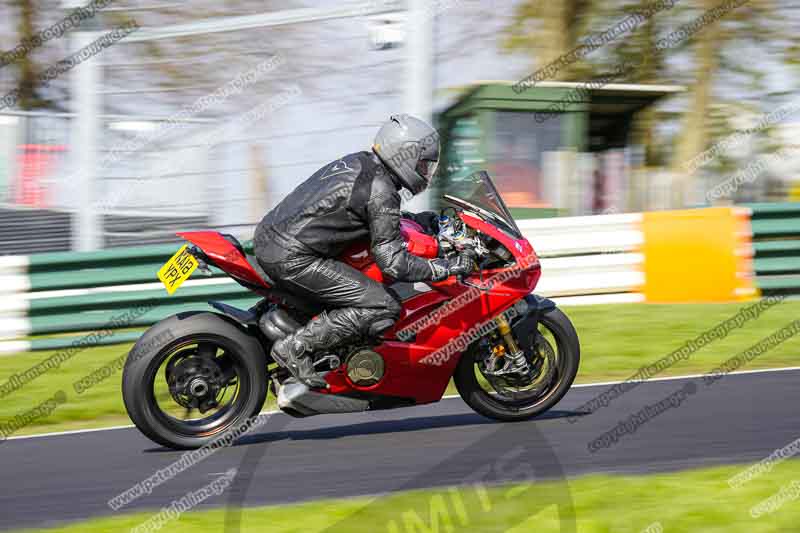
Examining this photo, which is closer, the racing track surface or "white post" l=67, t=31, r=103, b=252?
the racing track surface

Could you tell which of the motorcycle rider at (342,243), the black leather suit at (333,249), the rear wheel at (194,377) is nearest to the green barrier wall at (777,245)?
the motorcycle rider at (342,243)

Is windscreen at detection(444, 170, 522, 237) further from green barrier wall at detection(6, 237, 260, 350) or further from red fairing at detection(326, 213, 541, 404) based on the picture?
green barrier wall at detection(6, 237, 260, 350)

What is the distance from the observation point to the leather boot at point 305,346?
6.22 metres

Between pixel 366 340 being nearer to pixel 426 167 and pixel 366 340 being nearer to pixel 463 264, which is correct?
pixel 463 264

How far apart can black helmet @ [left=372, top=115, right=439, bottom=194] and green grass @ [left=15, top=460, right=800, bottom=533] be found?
70.6 inches

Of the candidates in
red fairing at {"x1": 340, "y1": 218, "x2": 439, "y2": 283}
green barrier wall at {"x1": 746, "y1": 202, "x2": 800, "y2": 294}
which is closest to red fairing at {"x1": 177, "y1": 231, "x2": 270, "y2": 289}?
red fairing at {"x1": 340, "y1": 218, "x2": 439, "y2": 283}

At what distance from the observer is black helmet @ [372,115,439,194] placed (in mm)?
6090

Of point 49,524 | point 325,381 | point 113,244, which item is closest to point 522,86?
point 113,244

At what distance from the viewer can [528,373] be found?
21.5ft

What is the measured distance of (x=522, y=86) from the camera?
1368 centimetres

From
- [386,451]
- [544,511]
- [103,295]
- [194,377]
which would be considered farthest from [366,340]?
[103,295]

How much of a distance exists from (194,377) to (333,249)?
3.49 feet

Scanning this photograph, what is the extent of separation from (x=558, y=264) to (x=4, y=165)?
Answer: 6997 millimetres

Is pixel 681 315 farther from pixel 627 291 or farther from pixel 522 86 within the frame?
pixel 522 86
